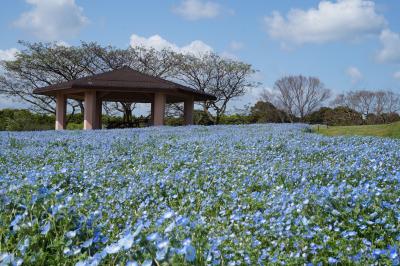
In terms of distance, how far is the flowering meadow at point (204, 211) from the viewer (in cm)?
243

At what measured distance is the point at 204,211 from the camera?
4148 mm

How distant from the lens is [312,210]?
3.80 m

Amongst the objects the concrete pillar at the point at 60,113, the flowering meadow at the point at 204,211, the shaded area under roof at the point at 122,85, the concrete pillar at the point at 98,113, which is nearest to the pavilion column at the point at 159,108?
the shaded area under roof at the point at 122,85

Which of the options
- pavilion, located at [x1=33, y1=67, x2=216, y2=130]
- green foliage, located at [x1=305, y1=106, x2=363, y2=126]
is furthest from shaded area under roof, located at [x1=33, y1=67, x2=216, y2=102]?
green foliage, located at [x1=305, y1=106, x2=363, y2=126]

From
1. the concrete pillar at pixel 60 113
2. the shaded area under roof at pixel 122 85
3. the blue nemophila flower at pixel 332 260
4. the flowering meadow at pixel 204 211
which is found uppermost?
the shaded area under roof at pixel 122 85

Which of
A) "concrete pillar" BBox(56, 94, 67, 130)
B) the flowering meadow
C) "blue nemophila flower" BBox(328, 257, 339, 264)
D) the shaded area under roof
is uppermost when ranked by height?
the shaded area under roof

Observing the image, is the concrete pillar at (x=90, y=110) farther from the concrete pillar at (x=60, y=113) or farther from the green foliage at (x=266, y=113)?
the green foliage at (x=266, y=113)

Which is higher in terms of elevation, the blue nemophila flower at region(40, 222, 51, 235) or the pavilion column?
the pavilion column

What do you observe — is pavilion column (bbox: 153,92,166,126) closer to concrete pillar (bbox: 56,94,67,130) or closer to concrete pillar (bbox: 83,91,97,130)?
concrete pillar (bbox: 83,91,97,130)

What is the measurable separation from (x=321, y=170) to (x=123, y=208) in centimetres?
250

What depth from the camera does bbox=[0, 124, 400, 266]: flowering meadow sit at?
95.7 inches

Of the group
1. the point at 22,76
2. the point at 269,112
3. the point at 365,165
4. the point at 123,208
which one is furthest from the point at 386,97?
the point at 123,208

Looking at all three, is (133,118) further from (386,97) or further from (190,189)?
(190,189)

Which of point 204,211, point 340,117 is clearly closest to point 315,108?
point 340,117
